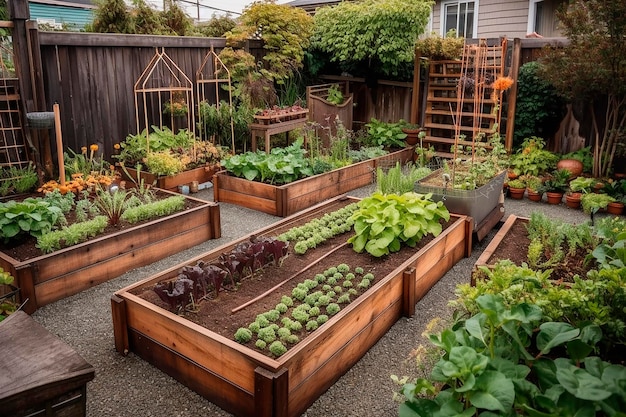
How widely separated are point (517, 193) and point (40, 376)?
21.3ft

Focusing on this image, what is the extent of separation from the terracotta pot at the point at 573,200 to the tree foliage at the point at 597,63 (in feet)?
3.08

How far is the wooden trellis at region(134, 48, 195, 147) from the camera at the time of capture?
774 cm

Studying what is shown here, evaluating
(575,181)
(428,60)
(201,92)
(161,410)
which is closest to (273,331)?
(161,410)

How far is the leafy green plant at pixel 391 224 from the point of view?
14.5 feet

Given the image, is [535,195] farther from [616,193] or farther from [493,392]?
[493,392]

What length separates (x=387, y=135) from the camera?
30.1ft

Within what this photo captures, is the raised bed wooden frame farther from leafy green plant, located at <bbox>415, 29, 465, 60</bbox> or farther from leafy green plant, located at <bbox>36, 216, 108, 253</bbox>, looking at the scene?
leafy green plant, located at <bbox>415, 29, 465, 60</bbox>

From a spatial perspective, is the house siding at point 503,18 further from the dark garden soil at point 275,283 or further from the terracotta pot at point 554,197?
the dark garden soil at point 275,283

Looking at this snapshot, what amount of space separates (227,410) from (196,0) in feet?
51.6

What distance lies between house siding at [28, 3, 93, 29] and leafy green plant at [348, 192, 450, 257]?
15768 mm

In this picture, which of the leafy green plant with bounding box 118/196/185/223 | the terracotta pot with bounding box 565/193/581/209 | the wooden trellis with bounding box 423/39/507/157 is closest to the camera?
the leafy green plant with bounding box 118/196/185/223

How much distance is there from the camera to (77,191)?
5848 mm

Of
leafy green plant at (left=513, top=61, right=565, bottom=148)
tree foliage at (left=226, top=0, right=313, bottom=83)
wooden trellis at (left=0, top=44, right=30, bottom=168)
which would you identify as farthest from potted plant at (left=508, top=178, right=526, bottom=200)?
wooden trellis at (left=0, top=44, right=30, bottom=168)

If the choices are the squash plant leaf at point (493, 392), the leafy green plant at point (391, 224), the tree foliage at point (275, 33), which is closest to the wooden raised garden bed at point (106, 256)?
the leafy green plant at point (391, 224)
